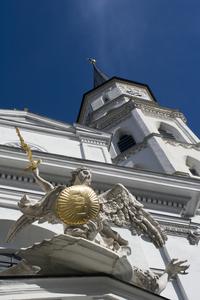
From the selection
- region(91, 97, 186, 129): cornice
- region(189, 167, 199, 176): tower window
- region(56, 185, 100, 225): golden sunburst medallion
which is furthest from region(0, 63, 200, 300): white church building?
region(91, 97, 186, 129): cornice

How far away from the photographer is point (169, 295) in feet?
27.5

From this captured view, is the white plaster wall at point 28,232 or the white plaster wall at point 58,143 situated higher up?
the white plaster wall at point 58,143

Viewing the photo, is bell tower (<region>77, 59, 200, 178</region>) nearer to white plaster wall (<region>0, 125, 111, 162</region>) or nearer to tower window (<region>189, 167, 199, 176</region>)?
tower window (<region>189, 167, 199, 176</region>)

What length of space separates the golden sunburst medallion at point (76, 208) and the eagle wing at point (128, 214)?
72 centimetres

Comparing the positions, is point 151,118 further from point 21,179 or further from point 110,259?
point 110,259

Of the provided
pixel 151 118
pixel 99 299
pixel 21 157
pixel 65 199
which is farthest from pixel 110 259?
pixel 151 118

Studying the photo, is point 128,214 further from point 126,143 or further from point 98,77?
point 98,77

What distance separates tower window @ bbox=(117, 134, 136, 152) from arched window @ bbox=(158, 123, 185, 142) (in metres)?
1.21

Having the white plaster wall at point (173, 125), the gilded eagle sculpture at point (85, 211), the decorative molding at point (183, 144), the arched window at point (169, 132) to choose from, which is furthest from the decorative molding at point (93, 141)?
the gilded eagle sculpture at point (85, 211)

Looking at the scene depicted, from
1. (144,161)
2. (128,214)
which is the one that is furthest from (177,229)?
(144,161)

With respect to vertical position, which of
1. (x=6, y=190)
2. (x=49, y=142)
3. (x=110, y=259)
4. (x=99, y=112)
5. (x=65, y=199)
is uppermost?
(x=99, y=112)

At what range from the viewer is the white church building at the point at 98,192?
4.75m

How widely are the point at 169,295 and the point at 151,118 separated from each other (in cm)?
1453

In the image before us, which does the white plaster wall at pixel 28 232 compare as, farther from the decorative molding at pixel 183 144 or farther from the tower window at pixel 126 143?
the tower window at pixel 126 143
